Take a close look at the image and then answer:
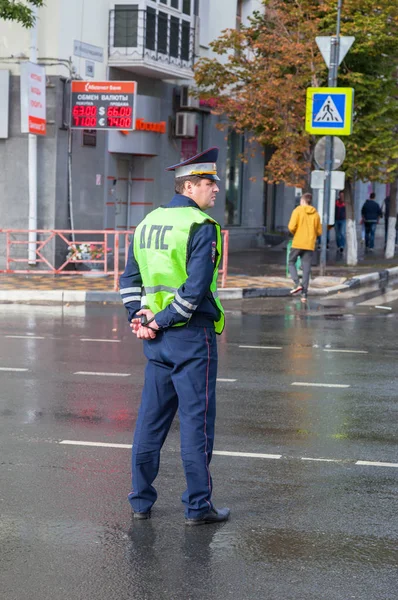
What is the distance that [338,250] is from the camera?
33219 millimetres

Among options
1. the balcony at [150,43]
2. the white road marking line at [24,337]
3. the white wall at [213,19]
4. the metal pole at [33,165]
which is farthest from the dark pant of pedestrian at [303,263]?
the white wall at [213,19]

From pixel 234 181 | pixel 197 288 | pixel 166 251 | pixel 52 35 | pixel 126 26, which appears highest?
pixel 126 26

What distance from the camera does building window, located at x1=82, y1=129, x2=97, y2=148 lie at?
24984mm

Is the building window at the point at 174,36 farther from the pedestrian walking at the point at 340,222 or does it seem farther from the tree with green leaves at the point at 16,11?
the pedestrian walking at the point at 340,222

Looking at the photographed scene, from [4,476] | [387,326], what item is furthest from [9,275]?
[4,476]

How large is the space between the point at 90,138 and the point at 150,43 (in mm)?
2940

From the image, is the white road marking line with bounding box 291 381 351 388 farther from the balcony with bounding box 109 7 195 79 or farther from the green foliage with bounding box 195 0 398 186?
the balcony with bounding box 109 7 195 79

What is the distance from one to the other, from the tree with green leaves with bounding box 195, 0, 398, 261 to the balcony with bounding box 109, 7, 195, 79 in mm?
1174

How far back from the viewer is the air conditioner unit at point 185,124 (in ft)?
93.8

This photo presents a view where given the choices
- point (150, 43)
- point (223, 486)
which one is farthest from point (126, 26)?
point (223, 486)

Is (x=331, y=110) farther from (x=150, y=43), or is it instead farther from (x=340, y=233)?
(x=340, y=233)

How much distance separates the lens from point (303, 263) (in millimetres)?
19516

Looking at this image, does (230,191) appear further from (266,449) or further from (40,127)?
(266,449)

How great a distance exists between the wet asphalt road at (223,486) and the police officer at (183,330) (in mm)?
307
